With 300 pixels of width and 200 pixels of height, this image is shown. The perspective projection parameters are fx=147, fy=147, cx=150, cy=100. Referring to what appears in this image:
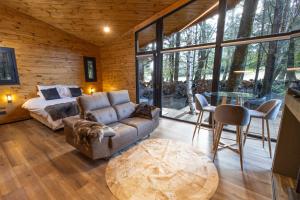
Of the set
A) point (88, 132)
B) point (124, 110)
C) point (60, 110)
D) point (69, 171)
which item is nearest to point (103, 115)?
point (124, 110)

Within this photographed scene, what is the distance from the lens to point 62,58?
518cm

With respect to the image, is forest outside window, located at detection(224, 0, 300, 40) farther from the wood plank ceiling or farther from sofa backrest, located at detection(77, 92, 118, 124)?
sofa backrest, located at detection(77, 92, 118, 124)

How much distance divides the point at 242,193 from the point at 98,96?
267cm

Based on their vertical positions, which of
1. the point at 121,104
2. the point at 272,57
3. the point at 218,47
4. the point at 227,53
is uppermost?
the point at 218,47

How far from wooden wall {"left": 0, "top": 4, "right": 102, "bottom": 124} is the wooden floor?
5.01ft

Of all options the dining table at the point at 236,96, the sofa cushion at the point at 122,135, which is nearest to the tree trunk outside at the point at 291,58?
the dining table at the point at 236,96

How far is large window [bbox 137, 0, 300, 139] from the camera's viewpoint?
2.69m

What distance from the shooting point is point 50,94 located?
4430 mm

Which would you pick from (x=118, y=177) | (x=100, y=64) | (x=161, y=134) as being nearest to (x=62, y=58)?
(x=100, y=64)

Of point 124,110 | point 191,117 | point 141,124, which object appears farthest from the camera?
point 191,117

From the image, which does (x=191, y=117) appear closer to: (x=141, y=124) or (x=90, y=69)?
Result: (x=141, y=124)

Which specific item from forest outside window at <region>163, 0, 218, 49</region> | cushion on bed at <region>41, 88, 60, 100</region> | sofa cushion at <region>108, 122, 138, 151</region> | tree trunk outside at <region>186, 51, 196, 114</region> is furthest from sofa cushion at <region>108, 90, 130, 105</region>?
cushion on bed at <region>41, 88, 60, 100</region>

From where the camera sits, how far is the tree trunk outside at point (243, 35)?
118 inches

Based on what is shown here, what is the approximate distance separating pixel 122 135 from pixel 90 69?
4552mm
